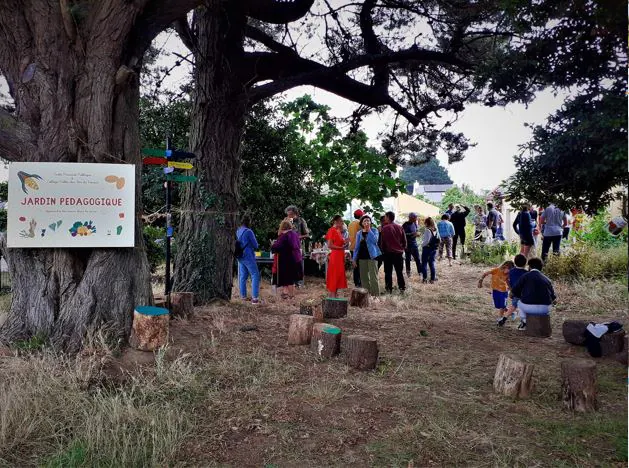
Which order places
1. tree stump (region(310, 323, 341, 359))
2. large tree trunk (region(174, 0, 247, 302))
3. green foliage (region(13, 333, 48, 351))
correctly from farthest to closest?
large tree trunk (region(174, 0, 247, 302))
tree stump (region(310, 323, 341, 359))
green foliage (region(13, 333, 48, 351))

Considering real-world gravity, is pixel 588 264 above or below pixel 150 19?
below

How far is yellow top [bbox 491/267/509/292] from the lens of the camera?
7.58 m

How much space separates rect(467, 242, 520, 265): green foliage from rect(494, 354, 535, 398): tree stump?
10750 millimetres

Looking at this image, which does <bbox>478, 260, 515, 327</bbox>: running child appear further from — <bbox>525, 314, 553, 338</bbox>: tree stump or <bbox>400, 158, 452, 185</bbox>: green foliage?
<bbox>400, 158, 452, 185</bbox>: green foliage

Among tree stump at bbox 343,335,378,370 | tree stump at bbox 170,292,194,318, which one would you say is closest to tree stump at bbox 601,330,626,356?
tree stump at bbox 343,335,378,370

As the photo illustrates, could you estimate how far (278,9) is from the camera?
827 centimetres

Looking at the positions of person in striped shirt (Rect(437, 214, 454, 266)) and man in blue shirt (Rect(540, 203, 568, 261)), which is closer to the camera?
man in blue shirt (Rect(540, 203, 568, 261))

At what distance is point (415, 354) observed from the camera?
5.64 meters

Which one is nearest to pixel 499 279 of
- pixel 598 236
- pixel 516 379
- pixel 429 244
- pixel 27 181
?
pixel 516 379

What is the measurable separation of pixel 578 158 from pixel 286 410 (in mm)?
3162

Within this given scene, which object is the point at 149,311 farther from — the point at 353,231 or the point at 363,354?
the point at 353,231

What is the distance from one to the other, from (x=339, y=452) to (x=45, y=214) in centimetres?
384

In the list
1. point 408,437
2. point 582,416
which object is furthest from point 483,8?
point 408,437

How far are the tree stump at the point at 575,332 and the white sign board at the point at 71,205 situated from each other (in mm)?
5369
